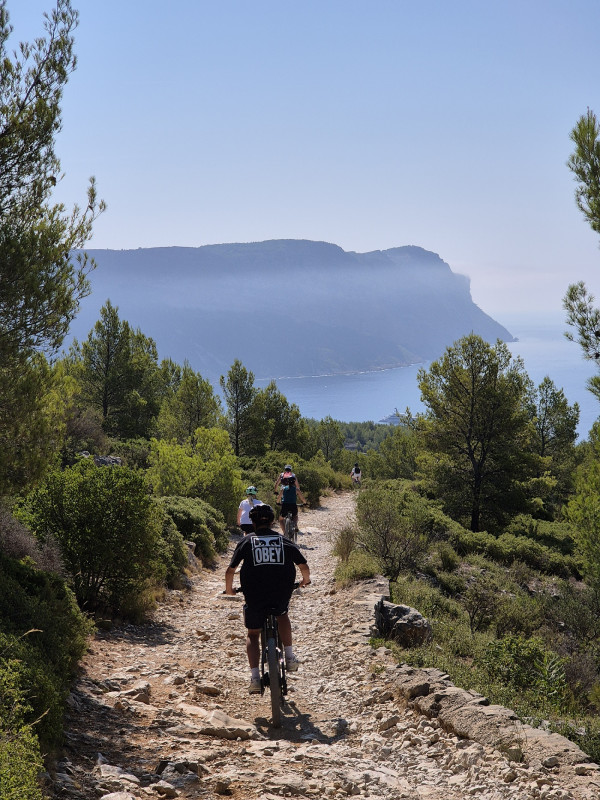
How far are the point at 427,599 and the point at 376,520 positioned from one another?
274 cm

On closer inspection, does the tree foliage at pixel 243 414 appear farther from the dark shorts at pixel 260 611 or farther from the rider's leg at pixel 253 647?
the dark shorts at pixel 260 611

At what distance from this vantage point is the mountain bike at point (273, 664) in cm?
575

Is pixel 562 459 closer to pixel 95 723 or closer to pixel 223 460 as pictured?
pixel 223 460

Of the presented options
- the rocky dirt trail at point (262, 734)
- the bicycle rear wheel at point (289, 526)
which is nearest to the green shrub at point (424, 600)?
the rocky dirt trail at point (262, 734)

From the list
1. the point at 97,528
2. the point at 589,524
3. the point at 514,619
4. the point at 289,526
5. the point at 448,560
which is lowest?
the point at 448,560

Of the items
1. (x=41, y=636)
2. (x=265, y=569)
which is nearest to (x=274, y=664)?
(x=265, y=569)

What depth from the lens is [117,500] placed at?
8.90m

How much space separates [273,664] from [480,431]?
2366 cm

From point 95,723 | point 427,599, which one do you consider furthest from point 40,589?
point 427,599

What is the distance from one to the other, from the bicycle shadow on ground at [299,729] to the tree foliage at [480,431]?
2218 cm

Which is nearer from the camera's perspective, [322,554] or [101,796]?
[101,796]

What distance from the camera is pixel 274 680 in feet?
18.9

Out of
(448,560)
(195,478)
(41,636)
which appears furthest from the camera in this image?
(195,478)

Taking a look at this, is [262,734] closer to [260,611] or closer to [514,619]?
[260,611]
